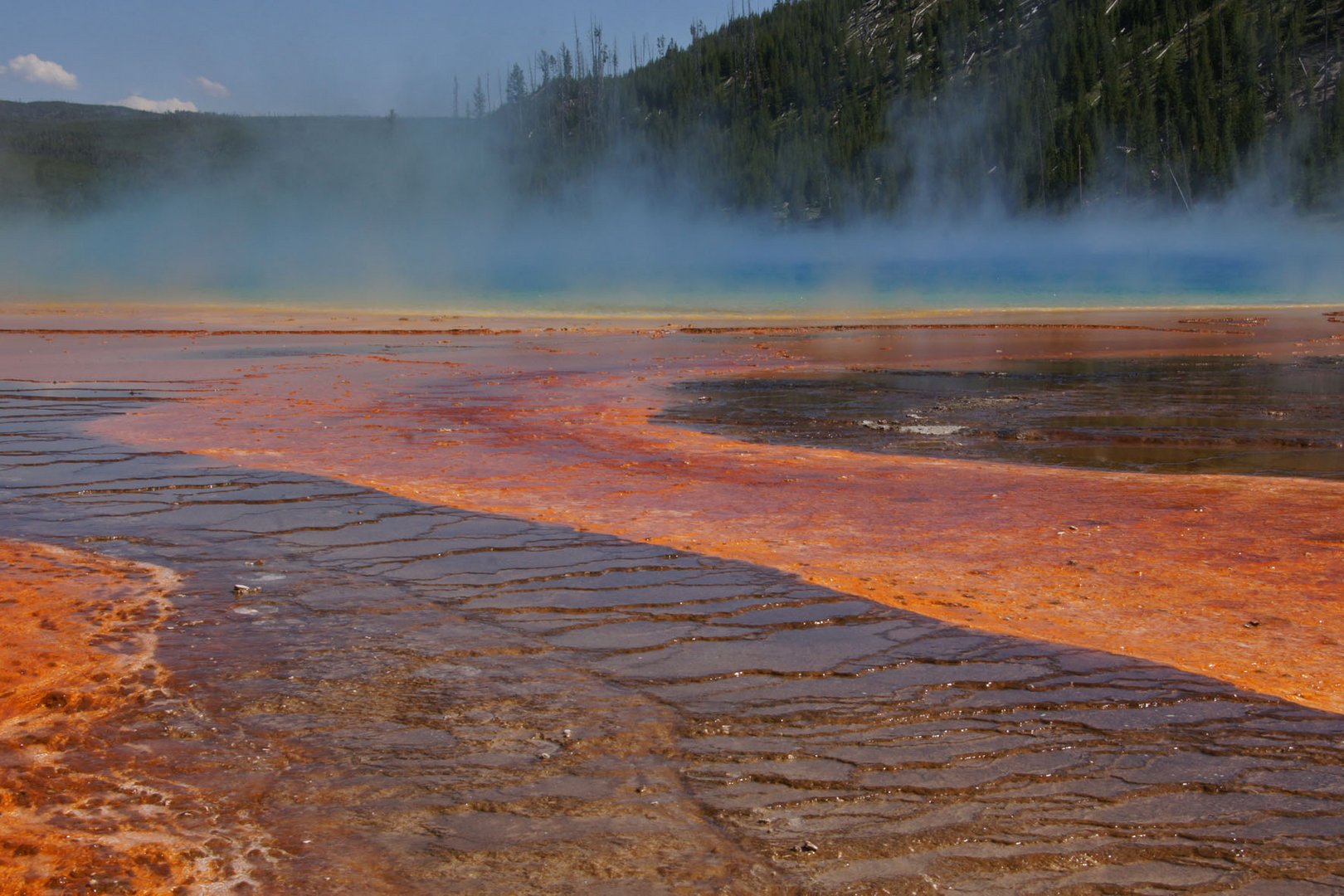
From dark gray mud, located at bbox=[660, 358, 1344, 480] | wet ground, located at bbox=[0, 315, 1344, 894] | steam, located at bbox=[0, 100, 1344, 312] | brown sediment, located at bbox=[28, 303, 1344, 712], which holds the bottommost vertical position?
wet ground, located at bbox=[0, 315, 1344, 894]

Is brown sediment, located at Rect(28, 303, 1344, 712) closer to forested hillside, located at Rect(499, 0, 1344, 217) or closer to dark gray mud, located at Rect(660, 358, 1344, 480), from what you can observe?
dark gray mud, located at Rect(660, 358, 1344, 480)

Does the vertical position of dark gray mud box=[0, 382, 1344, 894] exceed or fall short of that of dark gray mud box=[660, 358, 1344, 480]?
it falls short

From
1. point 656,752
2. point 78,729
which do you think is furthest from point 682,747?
point 78,729

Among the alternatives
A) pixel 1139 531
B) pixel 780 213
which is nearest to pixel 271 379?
pixel 1139 531

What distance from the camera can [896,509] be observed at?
27.7 feet

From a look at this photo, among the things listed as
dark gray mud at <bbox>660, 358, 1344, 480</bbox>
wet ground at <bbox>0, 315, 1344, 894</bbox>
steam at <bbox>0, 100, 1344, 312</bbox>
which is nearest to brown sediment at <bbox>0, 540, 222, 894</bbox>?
wet ground at <bbox>0, 315, 1344, 894</bbox>

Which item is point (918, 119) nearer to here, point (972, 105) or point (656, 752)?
point (972, 105)

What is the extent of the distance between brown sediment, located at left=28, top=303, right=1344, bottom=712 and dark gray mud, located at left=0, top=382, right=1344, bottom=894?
64 centimetres

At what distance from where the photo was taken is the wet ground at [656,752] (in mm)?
3281

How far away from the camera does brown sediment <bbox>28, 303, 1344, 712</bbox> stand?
18.7ft

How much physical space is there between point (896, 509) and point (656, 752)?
4701 mm

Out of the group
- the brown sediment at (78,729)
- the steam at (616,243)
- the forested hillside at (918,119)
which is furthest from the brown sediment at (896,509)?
the forested hillside at (918,119)

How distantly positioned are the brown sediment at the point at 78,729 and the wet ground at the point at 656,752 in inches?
0.7

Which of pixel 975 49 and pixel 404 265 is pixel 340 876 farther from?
pixel 975 49
